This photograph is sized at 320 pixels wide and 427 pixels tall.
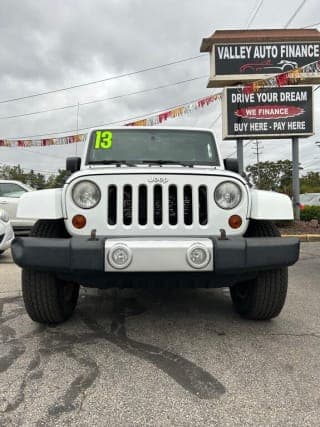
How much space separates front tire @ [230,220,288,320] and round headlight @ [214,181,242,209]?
1.39 ft

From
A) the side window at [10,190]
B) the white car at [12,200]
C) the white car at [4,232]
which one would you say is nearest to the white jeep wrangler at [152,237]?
the white car at [4,232]

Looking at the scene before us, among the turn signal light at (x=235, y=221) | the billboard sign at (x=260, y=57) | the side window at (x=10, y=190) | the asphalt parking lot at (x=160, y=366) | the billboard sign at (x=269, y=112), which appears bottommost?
the asphalt parking lot at (x=160, y=366)

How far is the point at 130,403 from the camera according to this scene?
2.11 m

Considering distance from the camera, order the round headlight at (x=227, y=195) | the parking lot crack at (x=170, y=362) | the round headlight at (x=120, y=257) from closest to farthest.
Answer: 1. the parking lot crack at (x=170, y=362)
2. the round headlight at (x=120, y=257)
3. the round headlight at (x=227, y=195)

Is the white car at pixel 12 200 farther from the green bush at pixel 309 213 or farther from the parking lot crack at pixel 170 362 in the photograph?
the green bush at pixel 309 213

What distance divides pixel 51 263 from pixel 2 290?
2.50m

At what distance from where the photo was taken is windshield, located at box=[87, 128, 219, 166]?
389cm

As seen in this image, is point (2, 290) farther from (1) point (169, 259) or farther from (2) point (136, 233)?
(1) point (169, 259)

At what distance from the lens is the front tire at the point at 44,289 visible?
3012 millimetres

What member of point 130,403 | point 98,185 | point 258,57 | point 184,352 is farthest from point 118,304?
point 258,57

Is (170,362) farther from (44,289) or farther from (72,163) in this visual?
(72,163)

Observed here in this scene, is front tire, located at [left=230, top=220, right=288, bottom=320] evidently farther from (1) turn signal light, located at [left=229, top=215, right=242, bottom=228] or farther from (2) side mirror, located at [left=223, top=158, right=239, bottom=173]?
(2) side mirror, located at [left=223, top=158, right=239, bottom=173]

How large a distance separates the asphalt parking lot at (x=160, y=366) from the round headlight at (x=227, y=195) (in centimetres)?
107

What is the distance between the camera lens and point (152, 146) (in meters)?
4.03
